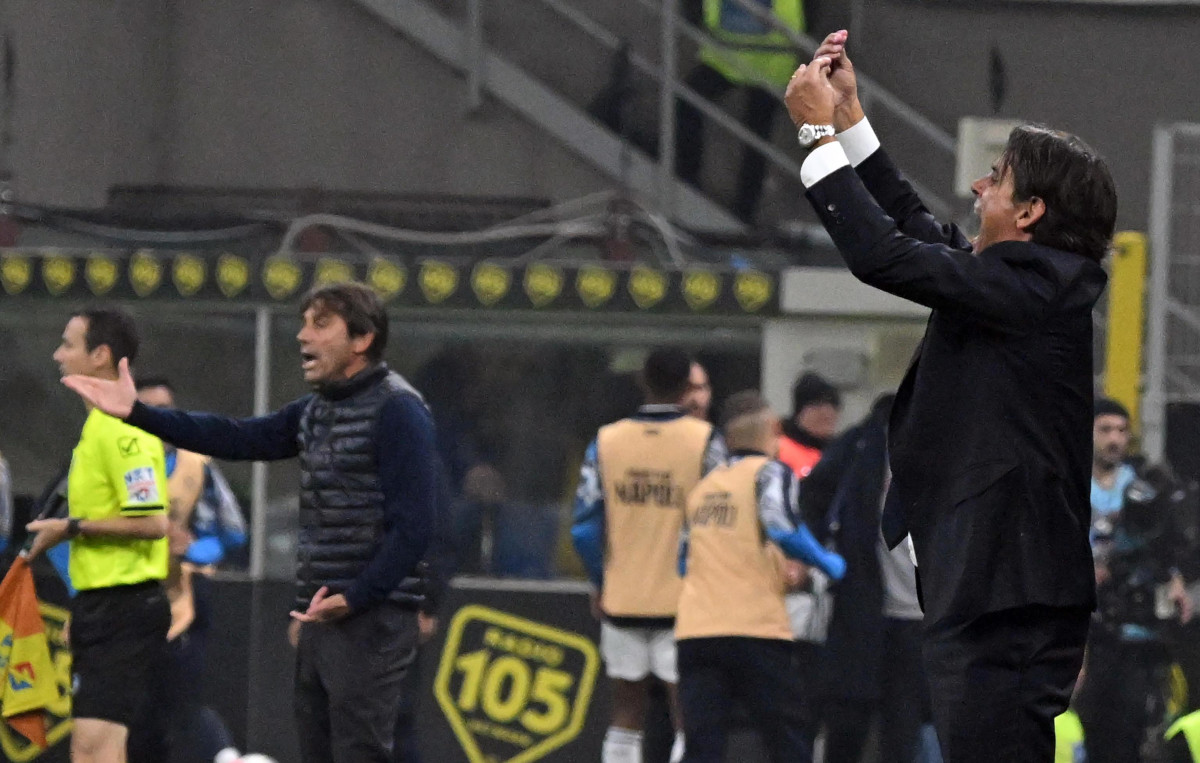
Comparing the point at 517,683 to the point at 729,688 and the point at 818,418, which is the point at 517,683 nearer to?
the point at 729,688

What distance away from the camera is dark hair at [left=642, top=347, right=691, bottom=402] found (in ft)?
26.8

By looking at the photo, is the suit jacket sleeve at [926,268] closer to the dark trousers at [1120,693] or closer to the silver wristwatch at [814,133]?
the silver wristwatch at [814,133]

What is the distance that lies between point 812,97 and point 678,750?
16.6 feet

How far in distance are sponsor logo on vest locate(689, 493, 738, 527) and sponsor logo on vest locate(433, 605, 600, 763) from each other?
158 cm

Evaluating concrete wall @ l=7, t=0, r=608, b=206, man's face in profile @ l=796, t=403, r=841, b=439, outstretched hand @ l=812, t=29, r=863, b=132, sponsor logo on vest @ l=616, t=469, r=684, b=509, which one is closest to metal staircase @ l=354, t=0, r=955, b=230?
concrete wall @ l=7, t=0, r=608, b=206

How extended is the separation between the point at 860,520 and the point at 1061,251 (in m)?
4.60

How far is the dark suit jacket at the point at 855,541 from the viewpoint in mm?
8422

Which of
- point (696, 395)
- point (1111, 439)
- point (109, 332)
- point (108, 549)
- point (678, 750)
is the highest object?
point (109, 332)

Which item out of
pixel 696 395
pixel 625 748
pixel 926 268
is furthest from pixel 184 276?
pixel 926 268

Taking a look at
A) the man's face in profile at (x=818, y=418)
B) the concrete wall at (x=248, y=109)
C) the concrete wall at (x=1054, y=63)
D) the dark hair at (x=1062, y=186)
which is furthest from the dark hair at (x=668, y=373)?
the concrete wall at (x=1054, y=63)

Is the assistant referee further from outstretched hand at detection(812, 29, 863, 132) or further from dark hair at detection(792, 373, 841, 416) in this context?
outstretched hand at detection(812, 29, 863, 132)

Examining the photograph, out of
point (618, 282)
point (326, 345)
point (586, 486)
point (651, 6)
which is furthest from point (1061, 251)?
point (651, 6)

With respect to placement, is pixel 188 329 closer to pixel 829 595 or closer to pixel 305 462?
pixel 829 595

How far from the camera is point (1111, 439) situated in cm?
858
